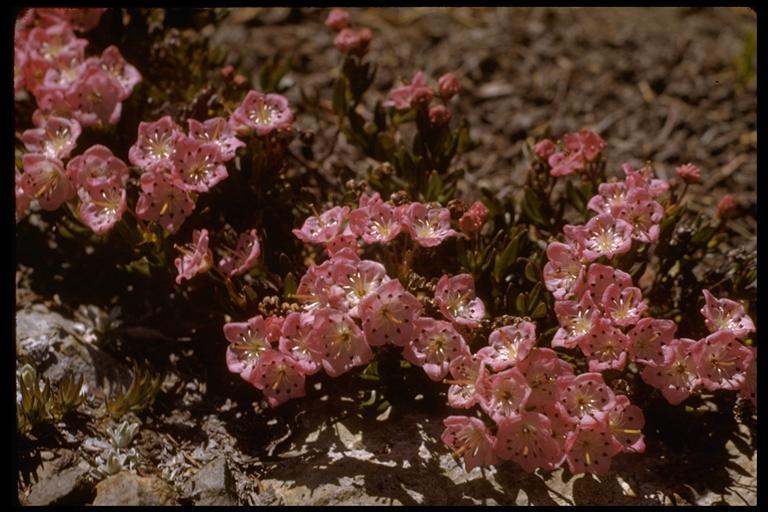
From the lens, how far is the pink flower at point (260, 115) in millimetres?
3600

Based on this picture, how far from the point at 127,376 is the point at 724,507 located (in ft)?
8.29

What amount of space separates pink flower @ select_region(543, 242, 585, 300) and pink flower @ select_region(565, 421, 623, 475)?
52 centimetres

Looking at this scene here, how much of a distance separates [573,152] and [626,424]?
1261 mm

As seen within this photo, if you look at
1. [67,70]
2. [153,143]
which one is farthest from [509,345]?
[67,70]

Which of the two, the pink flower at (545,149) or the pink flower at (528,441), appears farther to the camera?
the pink flower at (545,149)

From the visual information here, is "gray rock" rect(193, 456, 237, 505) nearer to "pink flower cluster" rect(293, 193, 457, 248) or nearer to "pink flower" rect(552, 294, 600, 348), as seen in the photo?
"pink flower cluster" rect(293, 193, 457, 248)

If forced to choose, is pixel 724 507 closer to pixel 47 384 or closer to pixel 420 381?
pixel 420 381

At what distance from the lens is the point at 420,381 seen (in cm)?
345

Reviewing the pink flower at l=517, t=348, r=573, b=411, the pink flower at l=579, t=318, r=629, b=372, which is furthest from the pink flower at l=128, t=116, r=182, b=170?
the pink flower at l=579, t=318, r=629, b=372

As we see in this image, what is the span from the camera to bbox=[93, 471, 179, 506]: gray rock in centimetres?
311

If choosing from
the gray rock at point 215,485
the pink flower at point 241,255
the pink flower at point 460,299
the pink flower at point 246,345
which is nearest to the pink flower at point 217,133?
the pink flower at point 241,255

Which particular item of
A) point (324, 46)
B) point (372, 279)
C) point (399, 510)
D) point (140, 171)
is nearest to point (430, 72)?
point (324, 46)

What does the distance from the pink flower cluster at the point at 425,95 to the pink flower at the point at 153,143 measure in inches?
40.5

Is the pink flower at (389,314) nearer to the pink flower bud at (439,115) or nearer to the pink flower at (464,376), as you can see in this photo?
the pink flower at (464,376)
